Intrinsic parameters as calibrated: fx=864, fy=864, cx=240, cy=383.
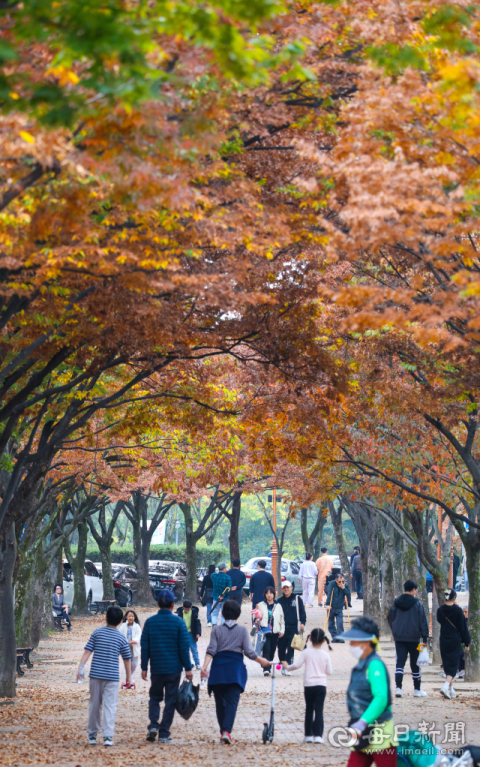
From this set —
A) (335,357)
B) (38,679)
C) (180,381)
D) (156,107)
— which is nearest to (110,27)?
(156,107)

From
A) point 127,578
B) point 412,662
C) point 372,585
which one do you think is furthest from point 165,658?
point 127,578

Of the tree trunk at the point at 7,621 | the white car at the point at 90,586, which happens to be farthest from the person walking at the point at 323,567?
the tree trunk at the point at 7,621

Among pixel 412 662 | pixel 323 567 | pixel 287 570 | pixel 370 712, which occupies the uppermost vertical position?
pixel 323 567

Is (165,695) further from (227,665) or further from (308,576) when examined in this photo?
(308,576)

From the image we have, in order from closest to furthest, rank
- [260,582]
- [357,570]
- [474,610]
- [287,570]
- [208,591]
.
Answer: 1. [474,610]
2. [260,582]
3. [208,591]
4. [357,570]
5. [287,570]

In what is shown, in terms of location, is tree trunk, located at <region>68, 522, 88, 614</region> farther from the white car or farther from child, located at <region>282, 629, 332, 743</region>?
child, located at <region>282, 629, 332, 743</region>

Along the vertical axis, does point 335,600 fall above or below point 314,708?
above

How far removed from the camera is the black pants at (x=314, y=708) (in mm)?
9266

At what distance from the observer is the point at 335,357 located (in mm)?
12445

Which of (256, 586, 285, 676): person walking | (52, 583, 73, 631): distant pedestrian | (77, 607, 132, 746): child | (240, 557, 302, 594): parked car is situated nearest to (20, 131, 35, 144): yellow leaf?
(77, 607, 132, 746): child

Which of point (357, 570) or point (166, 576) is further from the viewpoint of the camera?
point (357, 570)

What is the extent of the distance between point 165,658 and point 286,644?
6207 mm

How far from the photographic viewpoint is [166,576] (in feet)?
125

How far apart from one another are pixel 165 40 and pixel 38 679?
13693 mm
